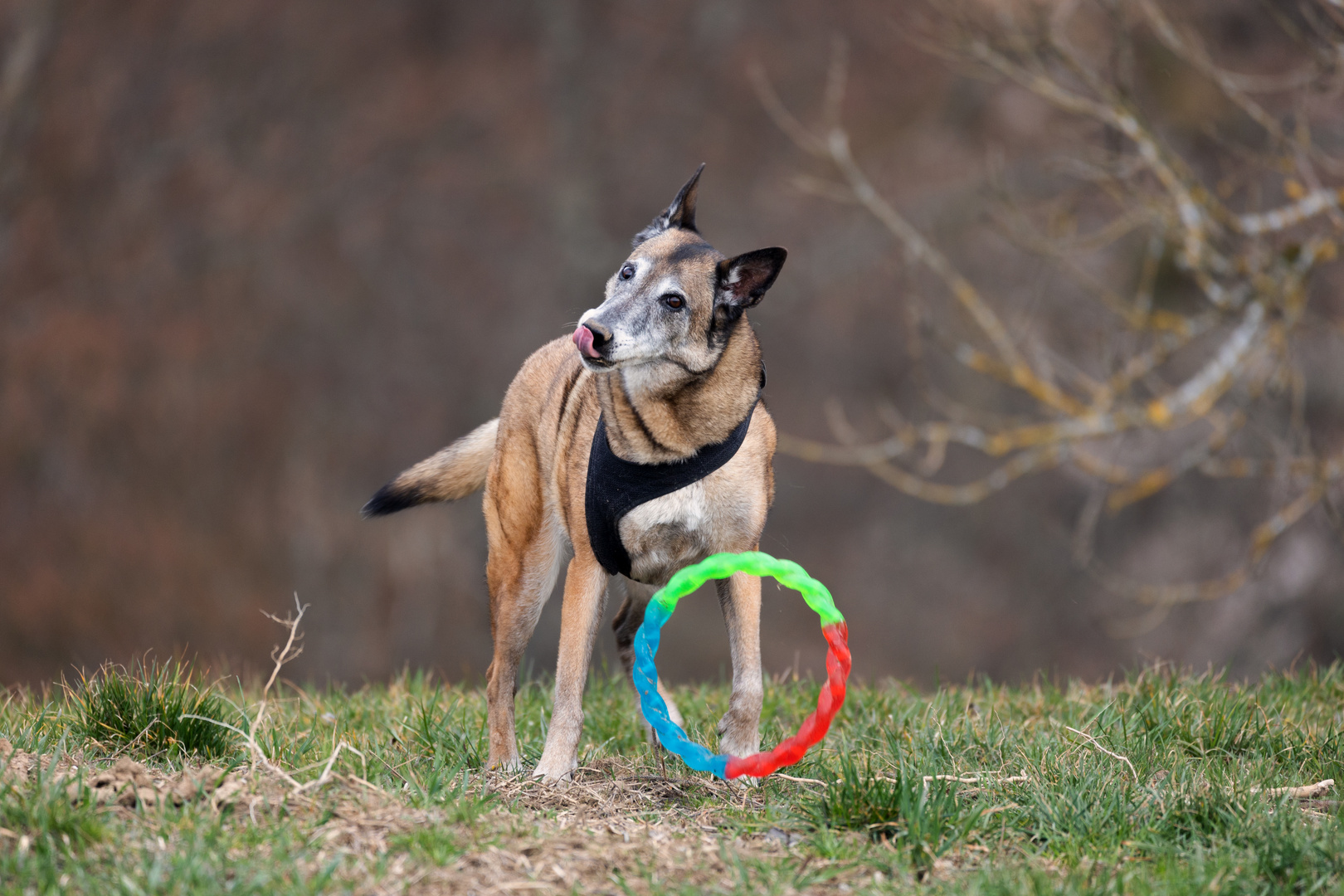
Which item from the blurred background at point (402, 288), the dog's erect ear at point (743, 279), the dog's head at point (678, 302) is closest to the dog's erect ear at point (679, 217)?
the dog's head at point (678, 302)

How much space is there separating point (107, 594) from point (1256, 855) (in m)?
13.9

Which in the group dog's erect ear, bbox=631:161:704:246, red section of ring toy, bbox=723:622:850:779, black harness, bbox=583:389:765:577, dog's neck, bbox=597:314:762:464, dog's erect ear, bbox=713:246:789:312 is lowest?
red section of ring toy, bbox=723:622:850:779

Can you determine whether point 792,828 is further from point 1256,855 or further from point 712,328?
point 712,328

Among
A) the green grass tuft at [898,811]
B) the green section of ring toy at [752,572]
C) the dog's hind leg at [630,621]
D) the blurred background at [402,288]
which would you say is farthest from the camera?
the blurred background at [402,288]

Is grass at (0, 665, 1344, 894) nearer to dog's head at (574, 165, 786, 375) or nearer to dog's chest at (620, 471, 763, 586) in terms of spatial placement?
dog's chest at (620, 471, 763, 586)

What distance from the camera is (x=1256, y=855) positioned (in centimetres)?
381

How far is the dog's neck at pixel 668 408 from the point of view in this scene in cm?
480

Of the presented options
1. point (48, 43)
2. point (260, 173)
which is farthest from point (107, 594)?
point (48, 43)

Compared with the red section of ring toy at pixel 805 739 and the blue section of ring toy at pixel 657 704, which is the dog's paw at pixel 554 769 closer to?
the blue section of ring toy at pixel 657 704

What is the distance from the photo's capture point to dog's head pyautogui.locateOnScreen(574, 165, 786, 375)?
4.66 m

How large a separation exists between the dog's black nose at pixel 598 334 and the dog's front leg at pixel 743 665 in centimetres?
103

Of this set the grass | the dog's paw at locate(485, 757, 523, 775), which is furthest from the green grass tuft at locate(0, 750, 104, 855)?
the dog's paw at locate(485, 757, 523, 775)

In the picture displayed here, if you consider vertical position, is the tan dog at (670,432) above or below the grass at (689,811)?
above

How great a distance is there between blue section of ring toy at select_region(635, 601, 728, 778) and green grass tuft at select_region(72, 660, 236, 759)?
1.49 meters
